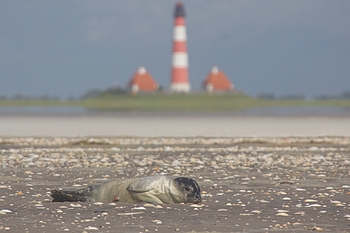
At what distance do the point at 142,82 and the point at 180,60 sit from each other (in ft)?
59.4

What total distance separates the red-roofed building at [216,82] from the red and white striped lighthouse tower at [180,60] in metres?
12.8

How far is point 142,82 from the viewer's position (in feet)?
337

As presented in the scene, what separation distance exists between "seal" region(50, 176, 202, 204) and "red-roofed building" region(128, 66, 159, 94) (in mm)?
88830

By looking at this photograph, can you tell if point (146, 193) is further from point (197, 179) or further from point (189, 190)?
point (197, 179)

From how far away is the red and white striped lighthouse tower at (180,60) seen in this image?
85.7 meters

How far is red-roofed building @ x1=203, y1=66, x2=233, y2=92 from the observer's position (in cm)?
10112

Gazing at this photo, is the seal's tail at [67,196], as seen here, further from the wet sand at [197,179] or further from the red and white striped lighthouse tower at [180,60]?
the red and white striped lighthouse tower at [180,60]

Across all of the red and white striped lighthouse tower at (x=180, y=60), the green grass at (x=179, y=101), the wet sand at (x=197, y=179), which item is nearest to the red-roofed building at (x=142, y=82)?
the green grass at (x=179, y=101)

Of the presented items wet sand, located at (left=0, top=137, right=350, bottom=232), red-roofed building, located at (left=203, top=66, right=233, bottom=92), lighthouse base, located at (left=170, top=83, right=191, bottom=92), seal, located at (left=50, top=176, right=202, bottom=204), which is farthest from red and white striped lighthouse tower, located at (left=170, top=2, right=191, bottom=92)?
seal, located at (left=50, top=176, right=202, bottom=204)

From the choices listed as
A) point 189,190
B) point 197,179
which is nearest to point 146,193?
point 189,190

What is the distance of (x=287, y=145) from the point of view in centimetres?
2536

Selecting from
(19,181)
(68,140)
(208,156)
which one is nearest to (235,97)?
(68,140)

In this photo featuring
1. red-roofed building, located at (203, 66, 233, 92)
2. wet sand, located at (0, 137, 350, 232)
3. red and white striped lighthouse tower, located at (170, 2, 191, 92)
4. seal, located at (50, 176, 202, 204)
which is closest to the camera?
wet sand, located at (0, 137, 350, 232)

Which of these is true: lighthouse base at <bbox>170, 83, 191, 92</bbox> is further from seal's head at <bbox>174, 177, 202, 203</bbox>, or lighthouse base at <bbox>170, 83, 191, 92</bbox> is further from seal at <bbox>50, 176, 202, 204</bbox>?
seal's head at <bbox>174, 177, 202, 203</bbox>
